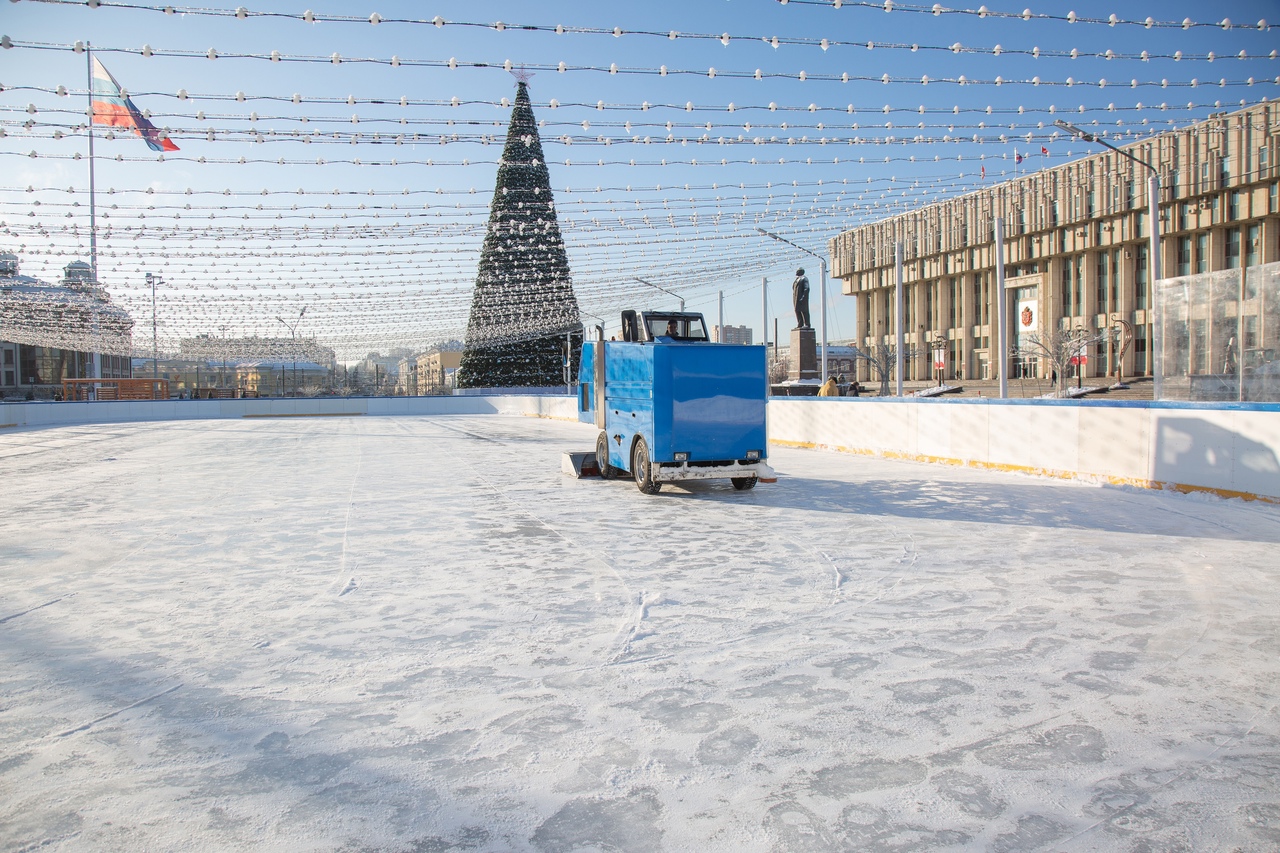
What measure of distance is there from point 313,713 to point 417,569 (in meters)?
3.34

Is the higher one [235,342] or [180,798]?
[235,342]

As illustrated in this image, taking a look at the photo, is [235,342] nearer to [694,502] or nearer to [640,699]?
[694,502]

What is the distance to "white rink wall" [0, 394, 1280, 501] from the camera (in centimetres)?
1098

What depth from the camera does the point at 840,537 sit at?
8867 millimetres

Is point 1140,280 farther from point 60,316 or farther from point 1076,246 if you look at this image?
point 60,316

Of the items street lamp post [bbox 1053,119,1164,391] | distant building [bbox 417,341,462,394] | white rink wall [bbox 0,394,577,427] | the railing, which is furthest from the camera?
distant building [bbox 417,341,462,394]

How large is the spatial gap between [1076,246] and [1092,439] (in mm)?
45633

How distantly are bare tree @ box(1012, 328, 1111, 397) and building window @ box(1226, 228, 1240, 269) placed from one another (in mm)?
7017

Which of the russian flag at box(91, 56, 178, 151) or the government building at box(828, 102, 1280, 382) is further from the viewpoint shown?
the government building at box(828, 102, 1280, 382)

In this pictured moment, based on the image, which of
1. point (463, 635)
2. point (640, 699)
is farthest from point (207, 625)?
point (640, 699)

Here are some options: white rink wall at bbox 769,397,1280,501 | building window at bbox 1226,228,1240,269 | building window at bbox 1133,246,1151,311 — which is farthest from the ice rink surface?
building window at bbox 1133,246,1151,311

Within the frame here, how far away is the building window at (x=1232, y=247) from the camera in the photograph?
4417 centimetres

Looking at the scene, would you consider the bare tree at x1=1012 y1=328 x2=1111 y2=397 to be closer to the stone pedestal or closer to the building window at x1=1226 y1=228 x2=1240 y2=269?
the building window at x1=1226 y1=228 x2=1240 y2=269

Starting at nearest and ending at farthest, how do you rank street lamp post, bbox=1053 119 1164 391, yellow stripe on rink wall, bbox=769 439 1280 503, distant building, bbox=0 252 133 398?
yellow stripe on rink wall, bbox=769 439 1280 503
street lamp post, bbox=1053 119 1164 391
distant building, bbox=0 252 133 398
